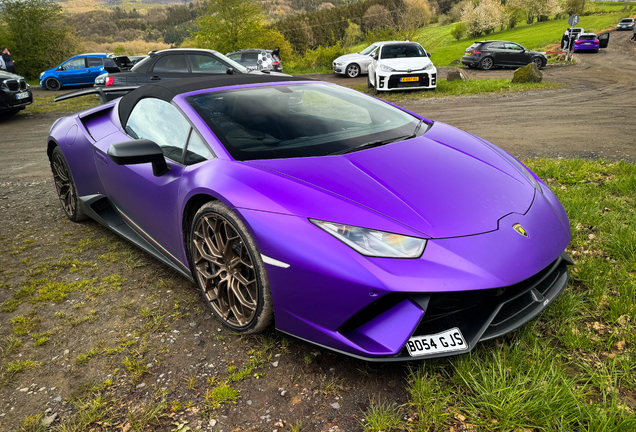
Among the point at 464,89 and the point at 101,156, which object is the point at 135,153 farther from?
the point at 464,89

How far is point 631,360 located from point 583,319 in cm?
35

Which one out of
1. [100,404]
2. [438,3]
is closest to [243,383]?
[100,404]

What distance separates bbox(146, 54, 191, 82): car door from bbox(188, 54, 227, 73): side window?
18 centimetres

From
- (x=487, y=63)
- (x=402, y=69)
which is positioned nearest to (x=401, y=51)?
(x=402, y=69)

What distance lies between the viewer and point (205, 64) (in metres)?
10.1

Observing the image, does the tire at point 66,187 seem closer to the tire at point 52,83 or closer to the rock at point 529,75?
the rock at point 529,75

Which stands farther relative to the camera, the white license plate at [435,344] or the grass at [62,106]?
the grass at [62,106]

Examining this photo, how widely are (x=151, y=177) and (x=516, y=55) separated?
68.8ft

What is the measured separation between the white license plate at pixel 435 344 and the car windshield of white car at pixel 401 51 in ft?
39.1

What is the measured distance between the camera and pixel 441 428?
5.57 ft

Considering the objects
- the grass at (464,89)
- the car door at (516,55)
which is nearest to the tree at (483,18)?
the car door at (516,55)

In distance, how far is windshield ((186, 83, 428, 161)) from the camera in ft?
7.98

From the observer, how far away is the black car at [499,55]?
64.2 feet

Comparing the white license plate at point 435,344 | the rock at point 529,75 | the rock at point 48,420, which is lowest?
the rock at point 529,75
